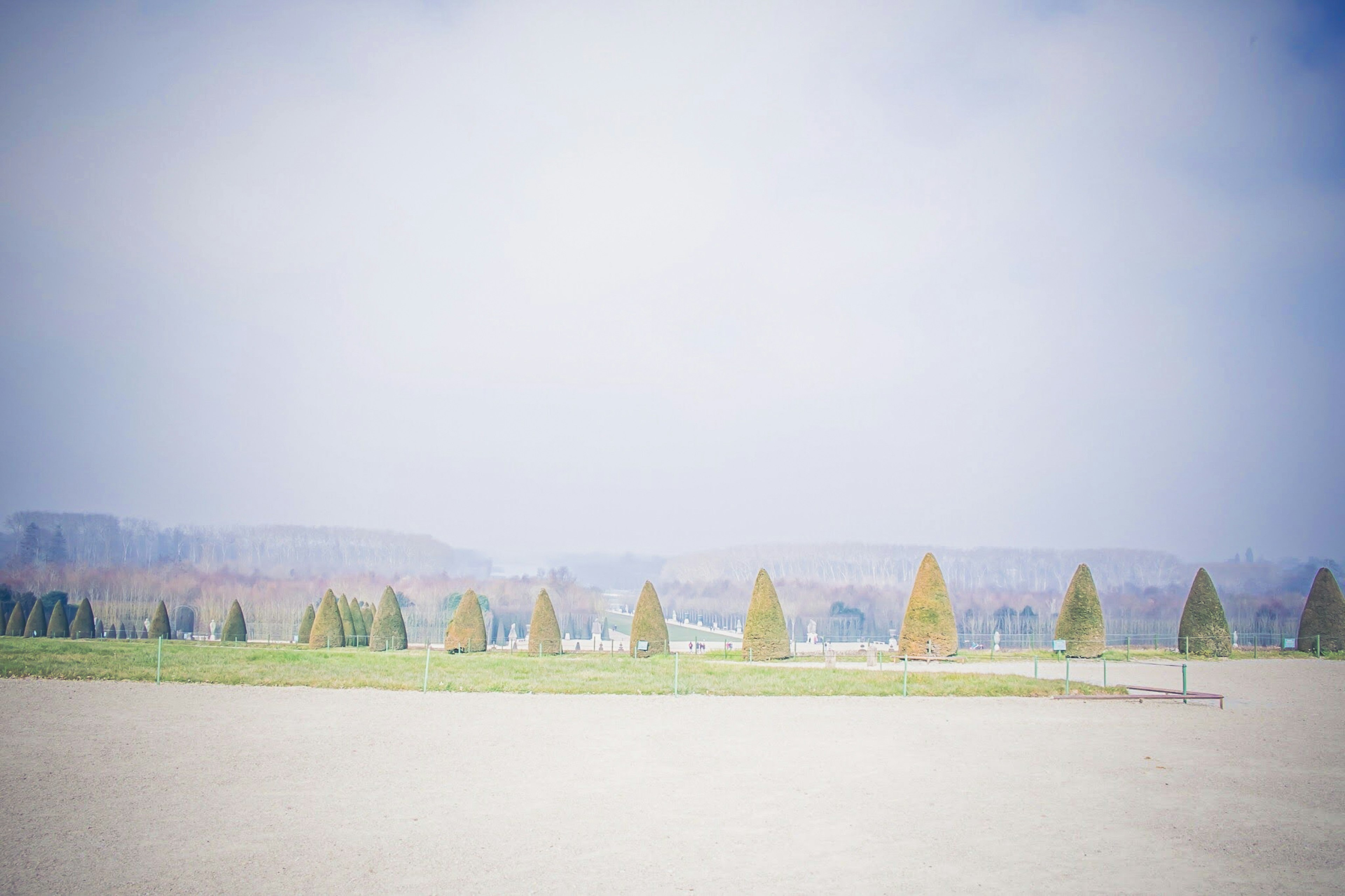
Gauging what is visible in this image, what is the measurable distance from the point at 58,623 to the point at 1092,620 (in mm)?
69799

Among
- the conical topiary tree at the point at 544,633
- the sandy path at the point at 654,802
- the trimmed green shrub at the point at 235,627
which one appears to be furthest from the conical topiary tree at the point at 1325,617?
the trimmed green shrub at the point at 235,627

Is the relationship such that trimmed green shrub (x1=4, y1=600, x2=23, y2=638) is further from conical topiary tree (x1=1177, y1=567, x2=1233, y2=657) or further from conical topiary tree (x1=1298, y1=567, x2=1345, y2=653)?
conical topiary tree (x1=1298, y1=567, x2=1345, y2=653)

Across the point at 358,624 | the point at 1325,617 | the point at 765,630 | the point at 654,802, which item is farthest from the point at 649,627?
the point at 1325,617

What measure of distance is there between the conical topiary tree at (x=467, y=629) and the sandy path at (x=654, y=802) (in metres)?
28.3

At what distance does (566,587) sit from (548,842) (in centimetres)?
12392

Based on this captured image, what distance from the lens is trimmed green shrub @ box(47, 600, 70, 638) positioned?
61.7 metres

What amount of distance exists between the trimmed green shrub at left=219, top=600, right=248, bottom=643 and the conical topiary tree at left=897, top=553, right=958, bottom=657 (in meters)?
47.0

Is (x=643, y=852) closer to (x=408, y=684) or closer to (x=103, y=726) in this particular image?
(x=103, y=726)

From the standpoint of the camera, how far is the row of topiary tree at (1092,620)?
44656 millimetres

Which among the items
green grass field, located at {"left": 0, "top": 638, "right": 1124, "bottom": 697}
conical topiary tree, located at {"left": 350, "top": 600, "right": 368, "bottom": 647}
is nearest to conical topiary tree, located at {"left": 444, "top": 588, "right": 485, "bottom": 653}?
green grass field, located at {"left": 0, "top": 638, "right": 1124, "bottom": 697}

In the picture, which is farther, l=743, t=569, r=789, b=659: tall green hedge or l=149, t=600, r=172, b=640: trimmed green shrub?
l=149, t=600, r=172, b=640: trimmed green shrub

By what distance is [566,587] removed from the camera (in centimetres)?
13200

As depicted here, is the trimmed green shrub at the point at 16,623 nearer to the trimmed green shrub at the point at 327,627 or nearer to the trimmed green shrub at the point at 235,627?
the trimmed green shrub at the point at 235,627

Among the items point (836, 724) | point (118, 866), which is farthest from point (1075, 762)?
point (118, 866)
